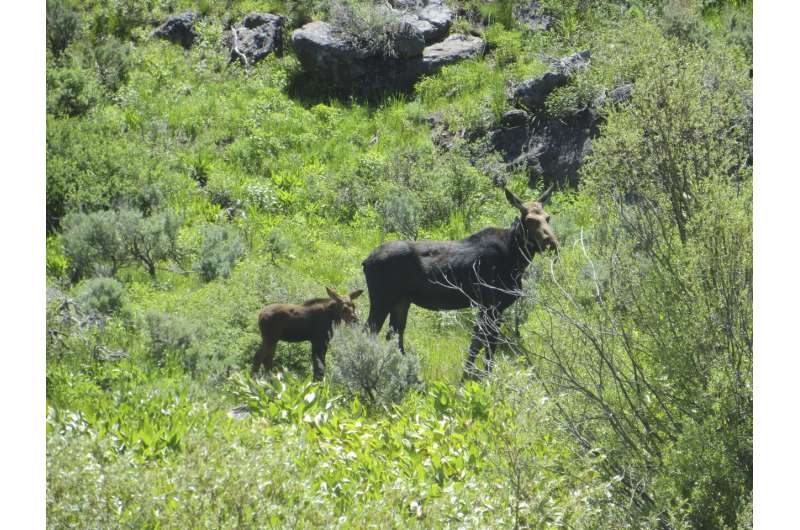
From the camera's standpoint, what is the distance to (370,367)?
371 inches

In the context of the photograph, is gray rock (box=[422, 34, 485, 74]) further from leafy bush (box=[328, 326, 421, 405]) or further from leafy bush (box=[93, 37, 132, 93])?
leafy bush (box=[328, 326, 421, 405])

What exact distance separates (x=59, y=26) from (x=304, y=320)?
485 inches

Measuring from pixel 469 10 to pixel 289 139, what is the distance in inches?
208

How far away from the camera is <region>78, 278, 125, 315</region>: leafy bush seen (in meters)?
11.4

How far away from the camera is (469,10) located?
65.7 ft

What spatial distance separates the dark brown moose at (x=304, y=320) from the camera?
9.48 meters

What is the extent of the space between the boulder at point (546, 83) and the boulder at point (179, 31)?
7.02 meters

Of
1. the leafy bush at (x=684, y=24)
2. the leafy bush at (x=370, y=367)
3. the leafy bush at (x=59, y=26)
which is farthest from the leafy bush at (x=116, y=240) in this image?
the leafy bush at (x=684, y=24)

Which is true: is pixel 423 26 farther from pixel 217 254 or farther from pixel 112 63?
pixel 217 254

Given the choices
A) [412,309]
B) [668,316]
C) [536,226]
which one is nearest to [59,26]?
[412,309]

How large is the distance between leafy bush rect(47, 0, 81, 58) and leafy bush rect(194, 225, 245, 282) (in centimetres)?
774

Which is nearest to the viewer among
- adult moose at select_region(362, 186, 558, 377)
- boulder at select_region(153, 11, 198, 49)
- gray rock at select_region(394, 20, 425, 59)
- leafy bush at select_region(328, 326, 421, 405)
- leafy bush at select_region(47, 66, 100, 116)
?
leafy bush at select_region(328, 326, 421, 405)

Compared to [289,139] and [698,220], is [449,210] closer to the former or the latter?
[289,139]

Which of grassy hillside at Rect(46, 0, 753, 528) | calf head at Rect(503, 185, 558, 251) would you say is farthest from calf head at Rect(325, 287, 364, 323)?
calf head at Rect(503, 185, 558, 251)
